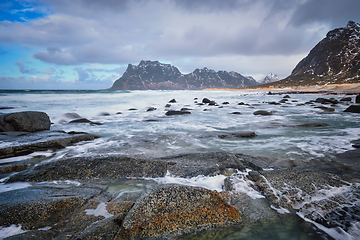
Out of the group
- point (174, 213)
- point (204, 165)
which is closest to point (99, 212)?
point (174, 213)

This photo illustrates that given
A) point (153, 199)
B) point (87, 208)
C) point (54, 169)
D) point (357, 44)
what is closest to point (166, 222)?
point (153, 199)

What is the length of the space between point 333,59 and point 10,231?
494 feet

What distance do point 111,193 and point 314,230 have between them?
9.40 feet

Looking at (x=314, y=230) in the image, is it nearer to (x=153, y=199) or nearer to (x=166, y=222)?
(x=166, y=222)

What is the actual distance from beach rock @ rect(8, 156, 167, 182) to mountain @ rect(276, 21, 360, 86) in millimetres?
111268

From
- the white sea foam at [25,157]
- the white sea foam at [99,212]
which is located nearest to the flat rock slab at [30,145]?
the white sea foam at [25,157]

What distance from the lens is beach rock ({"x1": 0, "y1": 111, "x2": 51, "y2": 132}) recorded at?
279 inches

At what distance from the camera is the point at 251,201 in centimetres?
255

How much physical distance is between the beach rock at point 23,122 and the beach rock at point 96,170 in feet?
16.2

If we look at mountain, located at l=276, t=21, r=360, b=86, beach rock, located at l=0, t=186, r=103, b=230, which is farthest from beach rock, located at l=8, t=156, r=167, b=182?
mountain, located at l=276, t=21, r=360, b=86

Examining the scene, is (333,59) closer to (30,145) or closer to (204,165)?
(204,165)

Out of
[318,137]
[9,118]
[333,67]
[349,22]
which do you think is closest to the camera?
[318,137]

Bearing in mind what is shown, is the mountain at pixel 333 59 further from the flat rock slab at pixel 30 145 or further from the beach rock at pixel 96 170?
the flat rock slab at pixel 30 145

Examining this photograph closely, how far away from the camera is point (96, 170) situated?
365cm
